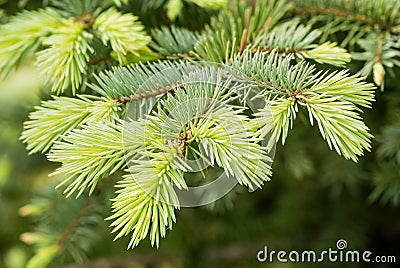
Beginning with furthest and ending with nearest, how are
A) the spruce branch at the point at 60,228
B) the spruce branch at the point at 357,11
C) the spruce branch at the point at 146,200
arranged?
1. the spruce branch at the point at 60,228
2. the spruce branch at the point at 357,11
3. the spruce branch at the point at 146,200

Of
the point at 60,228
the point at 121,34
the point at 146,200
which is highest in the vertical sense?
the point at 121,34

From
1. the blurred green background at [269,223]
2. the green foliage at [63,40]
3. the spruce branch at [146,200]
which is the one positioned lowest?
the blurred green background at [269,223]

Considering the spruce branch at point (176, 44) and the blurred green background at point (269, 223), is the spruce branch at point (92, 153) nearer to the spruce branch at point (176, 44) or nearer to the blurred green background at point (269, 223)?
the spruce branch at point (176, 44)

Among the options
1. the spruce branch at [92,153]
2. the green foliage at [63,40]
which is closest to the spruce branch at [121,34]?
the green foliage at [63,40]

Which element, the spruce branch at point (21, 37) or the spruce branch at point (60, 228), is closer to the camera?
the spruce branch at point (21, 37)

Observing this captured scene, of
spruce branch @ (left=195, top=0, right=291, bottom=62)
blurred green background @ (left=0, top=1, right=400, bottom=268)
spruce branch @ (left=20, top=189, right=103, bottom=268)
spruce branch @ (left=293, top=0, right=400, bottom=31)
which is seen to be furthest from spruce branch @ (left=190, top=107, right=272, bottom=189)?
blurred green background @ (left=0, top=1, right=400, bottom=268)

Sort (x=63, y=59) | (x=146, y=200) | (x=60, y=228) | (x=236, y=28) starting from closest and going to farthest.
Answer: (x=146, y=200) < (x=63, y=59) < (x=236, y=28) < (x=60, y=228)

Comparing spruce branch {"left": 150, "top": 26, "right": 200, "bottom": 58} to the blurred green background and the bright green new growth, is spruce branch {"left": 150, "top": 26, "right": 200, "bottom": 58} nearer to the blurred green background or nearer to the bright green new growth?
the bright green new growth

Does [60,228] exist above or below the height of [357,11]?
below

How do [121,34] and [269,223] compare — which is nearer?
[121,34]

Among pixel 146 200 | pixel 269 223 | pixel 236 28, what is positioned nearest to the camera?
pixel 146 200

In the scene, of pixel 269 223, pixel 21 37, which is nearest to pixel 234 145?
pixel 21 37

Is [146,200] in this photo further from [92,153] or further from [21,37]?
[21,37]
